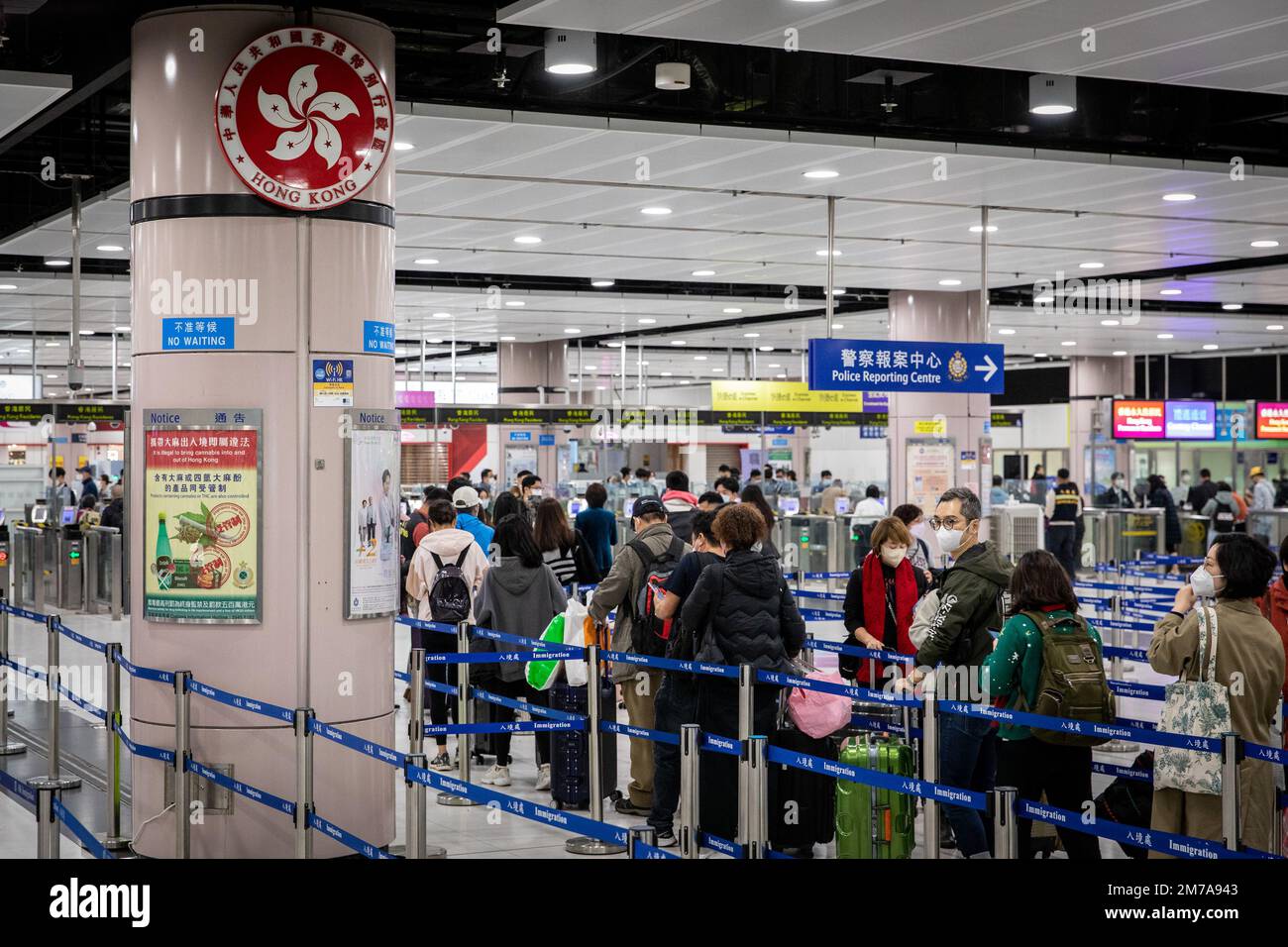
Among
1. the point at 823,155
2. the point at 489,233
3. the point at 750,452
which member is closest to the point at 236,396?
the point at 823,155

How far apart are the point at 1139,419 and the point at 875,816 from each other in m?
22.9

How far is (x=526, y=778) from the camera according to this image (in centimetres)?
865

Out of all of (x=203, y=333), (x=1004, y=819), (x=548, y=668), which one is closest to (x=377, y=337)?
(x=203, y=333)

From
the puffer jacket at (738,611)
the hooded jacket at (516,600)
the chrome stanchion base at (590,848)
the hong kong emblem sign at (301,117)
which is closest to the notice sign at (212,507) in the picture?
the hong kong emblem sign at (301,117)

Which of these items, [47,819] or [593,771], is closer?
[47,819]

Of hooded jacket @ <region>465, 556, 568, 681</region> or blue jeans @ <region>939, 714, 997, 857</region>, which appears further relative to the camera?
hooded jacket @ <region>465, 556, 568, 681</region>

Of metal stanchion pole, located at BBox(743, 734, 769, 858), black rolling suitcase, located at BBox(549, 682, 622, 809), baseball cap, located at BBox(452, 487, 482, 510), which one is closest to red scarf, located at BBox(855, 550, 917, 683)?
black rolling suitcase, located at BBox(549, 682, 622, 809)

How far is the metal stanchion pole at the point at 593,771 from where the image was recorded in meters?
6.81

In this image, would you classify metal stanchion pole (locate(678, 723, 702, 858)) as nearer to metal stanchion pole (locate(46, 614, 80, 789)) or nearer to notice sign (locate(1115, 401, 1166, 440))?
metal stanchion pole (locate(46, 614, 80, 789))

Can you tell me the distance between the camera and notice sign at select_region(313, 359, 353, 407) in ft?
21.4

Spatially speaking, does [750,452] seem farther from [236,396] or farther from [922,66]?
[236,396]

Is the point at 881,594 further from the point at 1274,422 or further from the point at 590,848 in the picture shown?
the point at 1274,422

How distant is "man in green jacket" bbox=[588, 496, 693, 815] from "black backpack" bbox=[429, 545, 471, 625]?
1477 mm

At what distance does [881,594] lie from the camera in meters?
7.71
